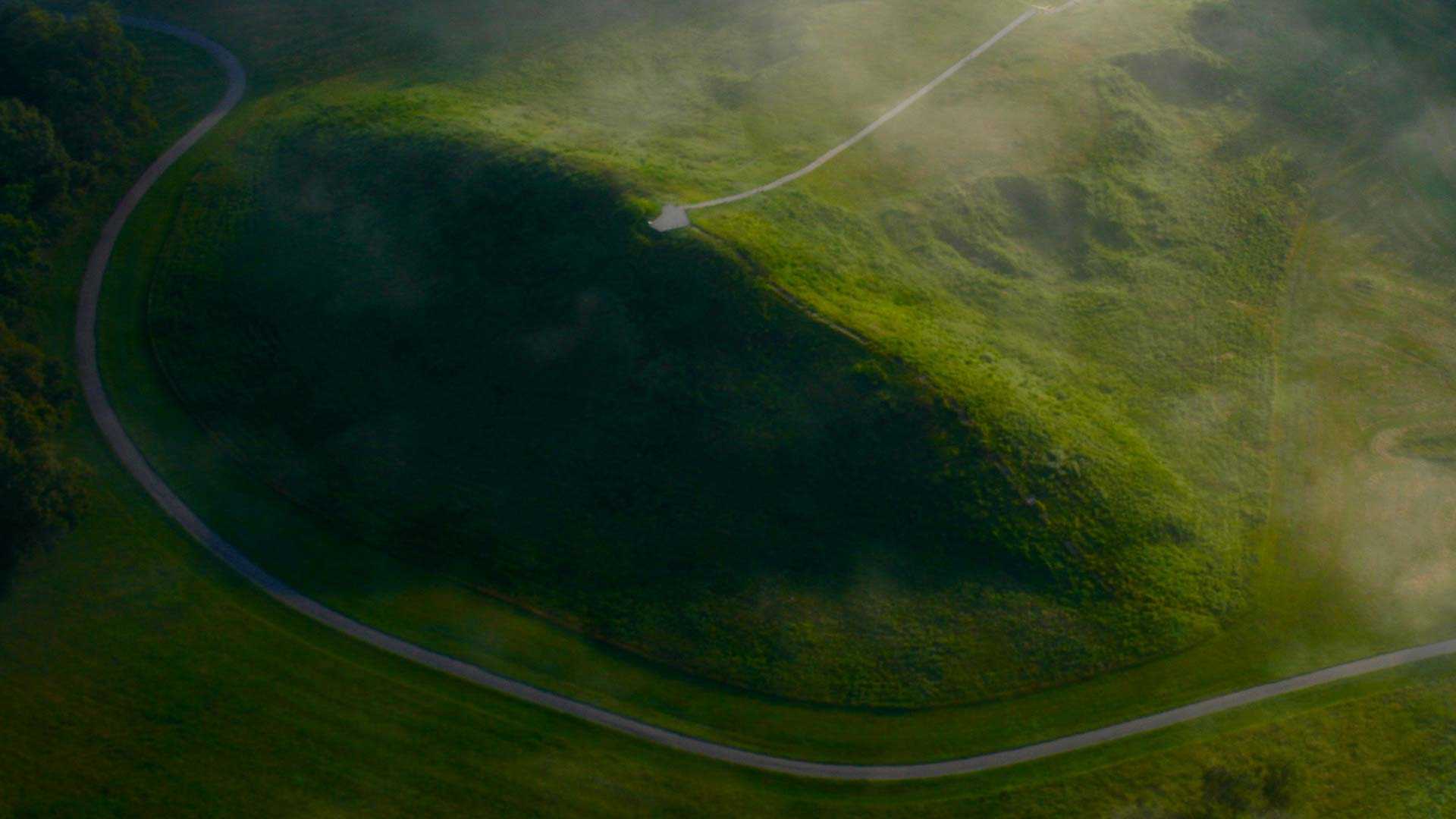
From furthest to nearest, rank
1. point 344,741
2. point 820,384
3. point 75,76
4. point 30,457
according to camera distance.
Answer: point 75,76
point 820,384
point 30,457
point 344,741

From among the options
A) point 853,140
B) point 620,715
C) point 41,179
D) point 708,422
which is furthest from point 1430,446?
point 41,179

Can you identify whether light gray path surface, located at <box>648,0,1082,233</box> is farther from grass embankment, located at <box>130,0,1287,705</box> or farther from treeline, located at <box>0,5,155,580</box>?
treeline, located at <box>0,5,155,580</box>

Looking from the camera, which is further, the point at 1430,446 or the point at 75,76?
the point at 75,76

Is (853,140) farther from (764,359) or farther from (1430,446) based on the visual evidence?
(1430,446)

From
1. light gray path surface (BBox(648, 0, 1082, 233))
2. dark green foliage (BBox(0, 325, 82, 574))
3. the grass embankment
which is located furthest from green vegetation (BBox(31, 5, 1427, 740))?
dark green foliage (BBox(0, 325, 82, 574))

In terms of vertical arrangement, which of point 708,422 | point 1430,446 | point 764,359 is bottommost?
point 1430,446

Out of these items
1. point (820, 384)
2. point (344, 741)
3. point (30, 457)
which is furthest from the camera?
point (820, 384)
